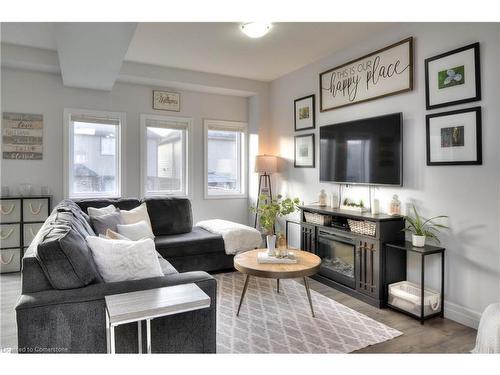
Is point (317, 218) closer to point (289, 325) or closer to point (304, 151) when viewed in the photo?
point (304, 151)

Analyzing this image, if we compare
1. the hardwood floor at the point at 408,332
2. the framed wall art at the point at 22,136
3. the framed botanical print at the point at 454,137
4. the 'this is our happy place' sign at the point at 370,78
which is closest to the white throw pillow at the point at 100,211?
the hardwood floor at the point at 408,332

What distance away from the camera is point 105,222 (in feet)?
11.3

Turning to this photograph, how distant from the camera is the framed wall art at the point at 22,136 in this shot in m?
4.20

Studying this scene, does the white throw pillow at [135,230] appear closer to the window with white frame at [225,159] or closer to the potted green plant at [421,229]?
the window with white frame at [225,159]

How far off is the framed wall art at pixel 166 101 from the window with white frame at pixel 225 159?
531 mm

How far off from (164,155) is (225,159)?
39.5 inches

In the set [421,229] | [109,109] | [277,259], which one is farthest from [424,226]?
[109,109]

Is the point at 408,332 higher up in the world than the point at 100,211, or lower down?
lower down

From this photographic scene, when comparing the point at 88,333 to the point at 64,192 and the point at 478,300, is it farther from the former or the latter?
the point at 64,192

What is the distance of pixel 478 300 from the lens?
2686 mm

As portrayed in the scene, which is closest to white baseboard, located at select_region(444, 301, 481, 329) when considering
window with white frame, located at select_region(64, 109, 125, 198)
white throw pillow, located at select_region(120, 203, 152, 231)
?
white throw pillow, located at select_region(120, 203, 152, 231)

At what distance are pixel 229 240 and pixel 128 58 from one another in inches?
104

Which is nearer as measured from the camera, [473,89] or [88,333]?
[88,333]

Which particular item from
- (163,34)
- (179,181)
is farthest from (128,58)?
(179,181)
